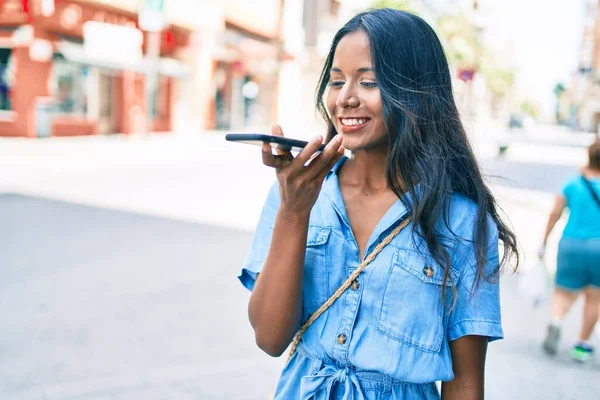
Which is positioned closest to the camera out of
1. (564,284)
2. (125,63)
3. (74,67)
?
(564,284)

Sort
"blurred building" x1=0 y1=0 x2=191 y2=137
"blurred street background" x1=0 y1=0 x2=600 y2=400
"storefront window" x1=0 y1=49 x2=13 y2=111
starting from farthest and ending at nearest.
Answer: "storefront window" x1=0 y1=49 x2=13 y2=111, "blurred building" x1=0 y1=0 x2=191 y2=137, "blurred street background" x1=0 y1=0 x2=600 y2=400

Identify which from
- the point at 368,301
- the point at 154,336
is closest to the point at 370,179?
the point at 368,301

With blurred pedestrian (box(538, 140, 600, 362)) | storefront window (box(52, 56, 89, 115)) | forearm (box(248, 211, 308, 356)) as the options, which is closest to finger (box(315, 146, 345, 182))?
forearm (box(248, 211, 308, 356))

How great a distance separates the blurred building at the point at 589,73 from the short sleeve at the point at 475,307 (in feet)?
225

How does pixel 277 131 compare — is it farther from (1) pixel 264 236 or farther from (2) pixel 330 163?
(1) pixel 264 236

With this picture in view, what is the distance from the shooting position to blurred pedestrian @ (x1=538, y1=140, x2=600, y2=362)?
15.8 feet

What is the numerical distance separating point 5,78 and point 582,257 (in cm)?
1926

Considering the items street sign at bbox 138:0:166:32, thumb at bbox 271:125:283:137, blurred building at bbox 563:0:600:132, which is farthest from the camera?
blurred building at bbox 563:0:600:132

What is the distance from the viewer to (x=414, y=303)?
5.13ft

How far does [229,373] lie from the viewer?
14.4 ft

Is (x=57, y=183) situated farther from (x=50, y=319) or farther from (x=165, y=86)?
(x=165, y=86)

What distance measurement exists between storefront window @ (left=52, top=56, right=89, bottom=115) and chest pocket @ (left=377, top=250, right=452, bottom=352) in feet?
69.2

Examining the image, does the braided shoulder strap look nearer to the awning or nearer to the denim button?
the denim button

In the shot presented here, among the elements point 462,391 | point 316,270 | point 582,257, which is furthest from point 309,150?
point 582,257
